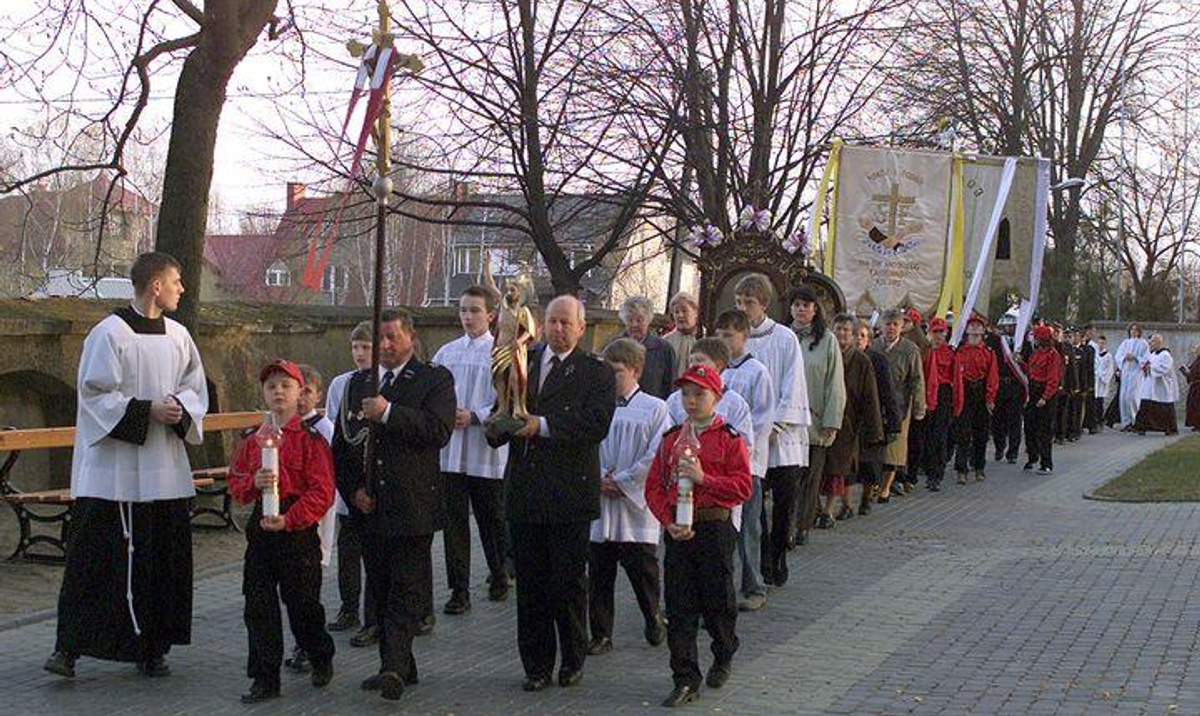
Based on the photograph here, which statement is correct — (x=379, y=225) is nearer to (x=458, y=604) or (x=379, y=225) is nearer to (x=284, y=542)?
(x=284, y=542)

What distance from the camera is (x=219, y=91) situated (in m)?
13.5

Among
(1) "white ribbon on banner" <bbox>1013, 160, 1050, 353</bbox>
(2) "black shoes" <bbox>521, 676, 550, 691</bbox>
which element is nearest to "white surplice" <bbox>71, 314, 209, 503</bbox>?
(2) "black shoes" <bbox>521, 676, 550, 691</bbox>

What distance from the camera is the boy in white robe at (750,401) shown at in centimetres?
962

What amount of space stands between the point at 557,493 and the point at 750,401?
2.26 metres

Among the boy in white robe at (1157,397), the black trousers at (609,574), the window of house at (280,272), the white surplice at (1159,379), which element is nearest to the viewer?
the black trousers at (609,574)

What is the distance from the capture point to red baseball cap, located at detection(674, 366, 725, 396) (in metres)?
7.80

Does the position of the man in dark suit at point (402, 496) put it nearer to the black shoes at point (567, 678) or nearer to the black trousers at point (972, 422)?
the black shoes at point (567, 678)

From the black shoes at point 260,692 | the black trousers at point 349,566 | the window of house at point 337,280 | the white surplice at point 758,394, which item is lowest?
the black shoes at point 260,692

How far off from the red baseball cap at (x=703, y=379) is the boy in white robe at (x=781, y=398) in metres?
2.63

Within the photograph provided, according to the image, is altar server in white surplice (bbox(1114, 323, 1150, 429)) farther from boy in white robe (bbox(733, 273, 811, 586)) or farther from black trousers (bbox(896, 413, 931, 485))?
boy in white robe (bbox(733, 273, 811, 586))

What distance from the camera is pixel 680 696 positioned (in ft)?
24.7

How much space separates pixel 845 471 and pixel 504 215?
12.0m

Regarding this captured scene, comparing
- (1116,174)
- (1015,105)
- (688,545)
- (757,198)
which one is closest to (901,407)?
(757,198)

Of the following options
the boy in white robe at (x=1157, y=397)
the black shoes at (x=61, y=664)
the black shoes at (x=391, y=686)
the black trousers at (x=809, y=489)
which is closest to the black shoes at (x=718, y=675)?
the black shoes at (x=391, y=686)
